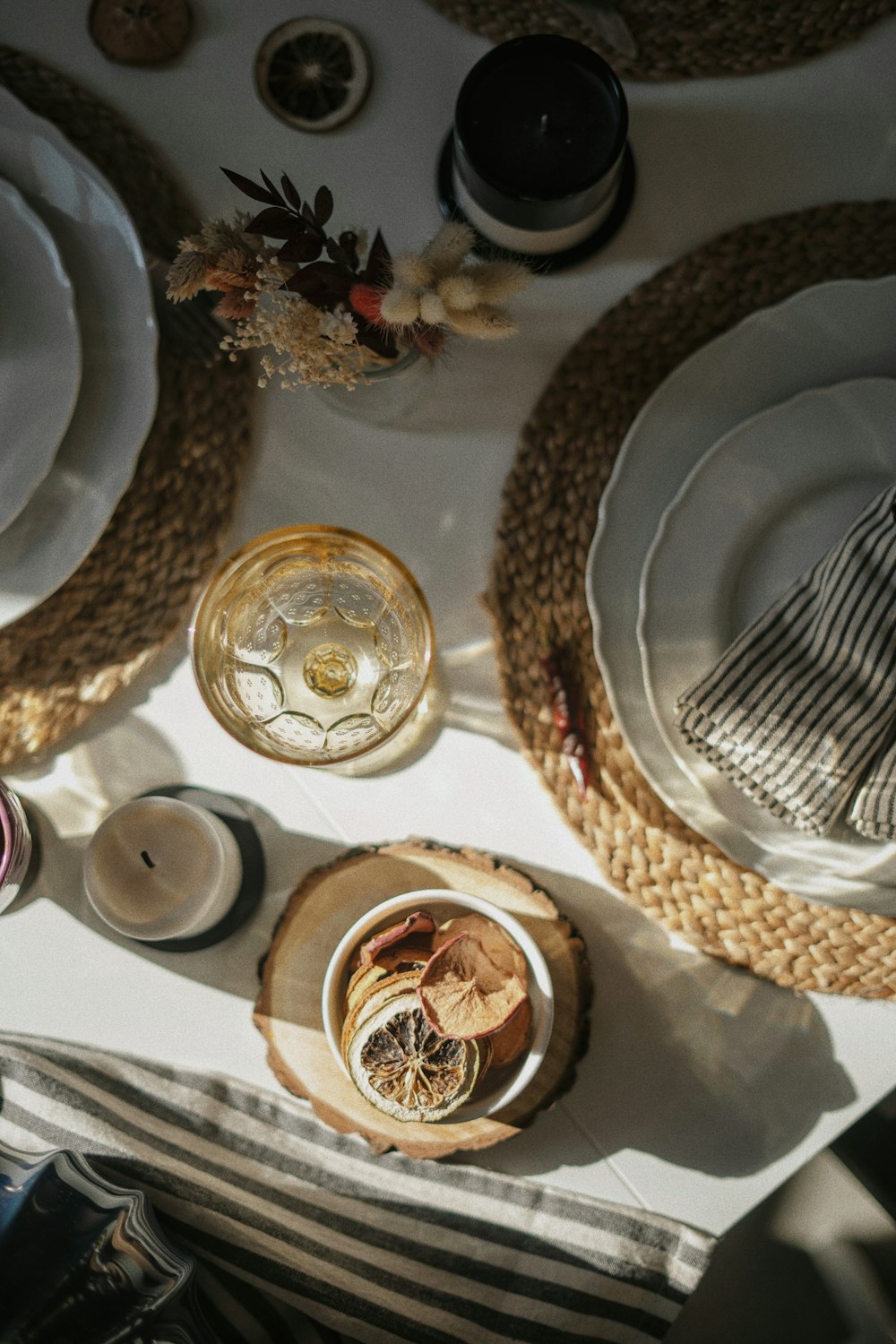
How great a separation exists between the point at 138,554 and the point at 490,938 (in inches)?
17.8

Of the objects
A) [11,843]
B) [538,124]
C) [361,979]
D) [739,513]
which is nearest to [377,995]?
[361,979]

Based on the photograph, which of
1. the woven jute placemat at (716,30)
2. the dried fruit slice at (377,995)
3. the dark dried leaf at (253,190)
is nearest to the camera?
the dark dried leaf at (253,190)

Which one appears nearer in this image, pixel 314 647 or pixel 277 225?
pixel 277 225

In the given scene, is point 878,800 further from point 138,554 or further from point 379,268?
point 138,554

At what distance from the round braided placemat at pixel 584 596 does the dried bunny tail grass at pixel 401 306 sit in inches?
8.7

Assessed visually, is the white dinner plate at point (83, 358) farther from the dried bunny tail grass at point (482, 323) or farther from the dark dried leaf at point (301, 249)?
the dried bunny tail grass at point (482, 323)

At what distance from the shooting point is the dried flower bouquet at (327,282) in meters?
0.65

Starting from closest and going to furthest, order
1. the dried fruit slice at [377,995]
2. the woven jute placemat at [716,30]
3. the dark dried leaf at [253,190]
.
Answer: the dark dried leaf at [253,190], the dried fruit slice at [377,995], the woven jute placemat at [716,30]

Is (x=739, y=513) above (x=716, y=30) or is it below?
below

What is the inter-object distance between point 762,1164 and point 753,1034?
107 mm

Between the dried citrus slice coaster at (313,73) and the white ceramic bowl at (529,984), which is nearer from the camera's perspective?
the white ceramic bowl at (529,984)

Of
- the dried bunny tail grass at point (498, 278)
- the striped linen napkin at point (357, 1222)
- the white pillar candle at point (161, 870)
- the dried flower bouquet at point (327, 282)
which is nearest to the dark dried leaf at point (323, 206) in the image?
the dried flower bouquet at point (327, 282)

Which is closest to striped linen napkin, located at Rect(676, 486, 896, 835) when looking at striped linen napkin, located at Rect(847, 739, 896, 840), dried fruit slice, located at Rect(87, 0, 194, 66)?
striped linen napkin, located at Rect(847, 739, 896, 840)

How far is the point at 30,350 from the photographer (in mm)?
753
